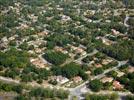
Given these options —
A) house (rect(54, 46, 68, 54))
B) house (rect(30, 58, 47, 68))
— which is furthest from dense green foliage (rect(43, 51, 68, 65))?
house (rect(54, 46, 68, 54))

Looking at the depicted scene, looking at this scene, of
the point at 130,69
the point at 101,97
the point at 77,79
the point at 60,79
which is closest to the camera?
the point at 101,97

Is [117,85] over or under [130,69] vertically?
over

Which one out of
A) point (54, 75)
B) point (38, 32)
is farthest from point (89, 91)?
point (38, 32)

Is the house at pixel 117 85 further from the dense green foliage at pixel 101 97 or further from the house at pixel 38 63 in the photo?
the house at pixel 38 63

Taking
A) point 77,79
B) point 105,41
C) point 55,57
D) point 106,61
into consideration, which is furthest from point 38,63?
point 105,41

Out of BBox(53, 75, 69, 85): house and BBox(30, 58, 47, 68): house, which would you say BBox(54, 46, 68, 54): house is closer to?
BBox(30, 58, 47, 68): house

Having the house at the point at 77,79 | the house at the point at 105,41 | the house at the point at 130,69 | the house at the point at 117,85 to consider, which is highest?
the house at the point at 77,79

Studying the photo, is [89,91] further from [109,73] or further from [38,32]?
[38,32]

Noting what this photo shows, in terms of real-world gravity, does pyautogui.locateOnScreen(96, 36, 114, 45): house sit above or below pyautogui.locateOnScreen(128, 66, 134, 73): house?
below

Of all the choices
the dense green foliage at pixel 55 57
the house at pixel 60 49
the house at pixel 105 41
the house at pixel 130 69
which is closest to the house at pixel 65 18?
the house at pixel 105 41

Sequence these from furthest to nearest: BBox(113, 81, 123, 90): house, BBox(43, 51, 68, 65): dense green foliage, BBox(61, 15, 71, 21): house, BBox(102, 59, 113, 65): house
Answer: BBox(61, 15, 71, 21): house → BBox(102, 59, 113, 65): house → BBox(43, 51, 68, 65): dense green foliage → BBox(113, 81, 123, 90): house

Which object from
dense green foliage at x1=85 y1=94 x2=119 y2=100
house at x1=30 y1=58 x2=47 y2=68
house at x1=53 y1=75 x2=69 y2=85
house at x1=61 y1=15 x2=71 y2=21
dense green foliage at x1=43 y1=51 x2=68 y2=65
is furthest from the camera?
house at x1=61 y1=15 x2=71 y2=21

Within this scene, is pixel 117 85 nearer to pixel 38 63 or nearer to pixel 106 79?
pixel 106 79
